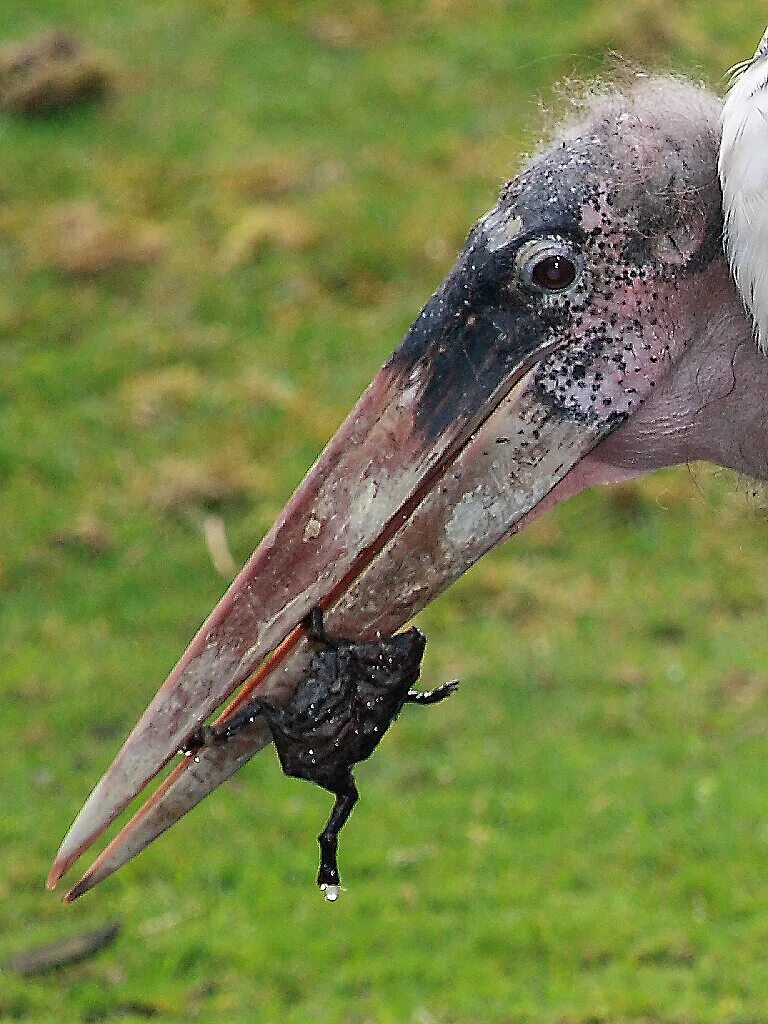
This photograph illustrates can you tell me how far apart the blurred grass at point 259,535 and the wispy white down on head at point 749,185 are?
407 mm

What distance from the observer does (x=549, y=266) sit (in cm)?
266

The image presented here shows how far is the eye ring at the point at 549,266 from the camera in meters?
2.65

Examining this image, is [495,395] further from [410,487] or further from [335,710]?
[335,710]

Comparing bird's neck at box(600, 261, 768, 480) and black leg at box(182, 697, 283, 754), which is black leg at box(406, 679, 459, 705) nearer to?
black leg at box(182, 697, 283, 754)

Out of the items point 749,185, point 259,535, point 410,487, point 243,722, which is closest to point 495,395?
point 410,487

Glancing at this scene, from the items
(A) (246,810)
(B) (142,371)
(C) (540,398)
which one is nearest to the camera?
(C) (540,398)

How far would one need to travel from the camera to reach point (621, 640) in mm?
6008

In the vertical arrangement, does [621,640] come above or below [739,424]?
below

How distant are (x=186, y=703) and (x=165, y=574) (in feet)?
12.2

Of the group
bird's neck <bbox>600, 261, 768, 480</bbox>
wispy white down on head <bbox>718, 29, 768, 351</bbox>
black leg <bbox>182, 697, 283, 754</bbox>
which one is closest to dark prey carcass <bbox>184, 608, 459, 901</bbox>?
black leg <bbox>182, 697, 283, 754</bbox>

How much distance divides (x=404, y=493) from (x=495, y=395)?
7.7 inches

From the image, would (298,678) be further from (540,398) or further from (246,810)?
(246,810)

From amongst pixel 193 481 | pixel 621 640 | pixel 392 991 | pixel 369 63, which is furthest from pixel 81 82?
pixel 392 991

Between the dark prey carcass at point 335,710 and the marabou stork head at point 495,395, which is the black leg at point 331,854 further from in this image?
the marabou stork head at point 495,395
